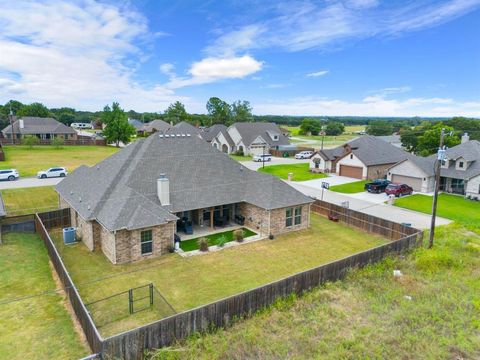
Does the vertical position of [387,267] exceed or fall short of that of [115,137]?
it falls short

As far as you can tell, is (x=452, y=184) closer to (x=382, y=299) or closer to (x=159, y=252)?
(x=382, y=299)

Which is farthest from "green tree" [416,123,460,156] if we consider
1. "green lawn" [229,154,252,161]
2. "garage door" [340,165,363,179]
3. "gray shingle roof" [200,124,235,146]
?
"gray shingle roof" [200,124,235,146]

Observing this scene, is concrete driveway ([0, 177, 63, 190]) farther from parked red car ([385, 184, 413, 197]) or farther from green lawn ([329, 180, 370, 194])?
parked red car ([385, 184, 413, 197])

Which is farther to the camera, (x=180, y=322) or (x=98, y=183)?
(x=98, y=183)

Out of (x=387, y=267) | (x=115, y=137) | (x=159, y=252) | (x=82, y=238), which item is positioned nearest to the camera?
(x=387, y=267)

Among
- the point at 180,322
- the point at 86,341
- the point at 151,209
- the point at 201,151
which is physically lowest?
the point at 86,341

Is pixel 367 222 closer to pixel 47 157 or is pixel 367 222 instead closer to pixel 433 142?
pixel 433 142

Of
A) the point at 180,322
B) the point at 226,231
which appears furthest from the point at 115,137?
the point at 180,322
